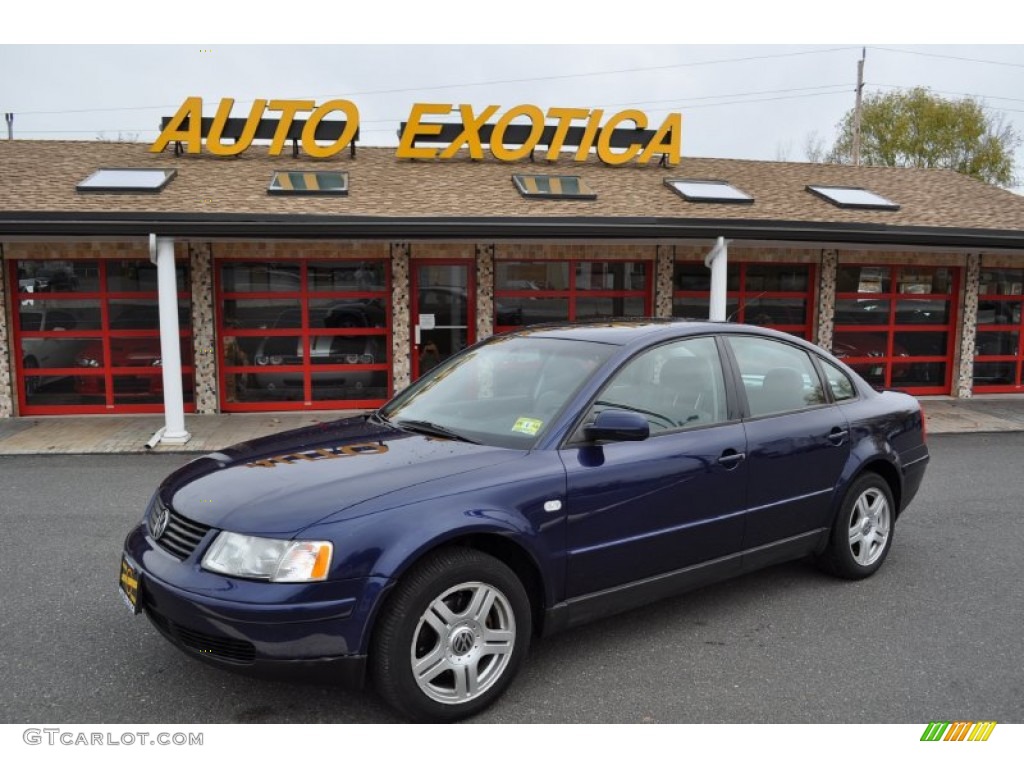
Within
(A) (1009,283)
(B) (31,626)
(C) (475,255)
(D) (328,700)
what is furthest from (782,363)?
(A) (1009,283)

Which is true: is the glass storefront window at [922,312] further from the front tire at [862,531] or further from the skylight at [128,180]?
the skylight at [128,180]

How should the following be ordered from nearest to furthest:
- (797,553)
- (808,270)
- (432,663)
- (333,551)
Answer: (333,551) < (432,663) < (797,553) < (808,270)

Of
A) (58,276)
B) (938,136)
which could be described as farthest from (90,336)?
(938,136)

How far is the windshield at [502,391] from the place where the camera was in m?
3.68

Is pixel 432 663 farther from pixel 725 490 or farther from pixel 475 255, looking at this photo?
pixel 475 255

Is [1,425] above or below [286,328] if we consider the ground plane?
below

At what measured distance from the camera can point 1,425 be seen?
421 inches

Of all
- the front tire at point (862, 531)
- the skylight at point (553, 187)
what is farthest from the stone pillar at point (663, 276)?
the front tire at point (862, 531)

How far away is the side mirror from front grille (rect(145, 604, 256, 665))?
165 centimetres

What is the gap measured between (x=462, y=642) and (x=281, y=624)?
72 centimetres

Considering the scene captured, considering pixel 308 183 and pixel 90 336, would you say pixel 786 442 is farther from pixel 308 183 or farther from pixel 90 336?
pixel 90 336

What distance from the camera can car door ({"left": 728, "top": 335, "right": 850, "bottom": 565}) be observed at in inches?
161

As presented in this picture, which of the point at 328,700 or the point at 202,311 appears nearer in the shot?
the point at 328,700

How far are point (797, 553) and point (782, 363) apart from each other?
1.08 m
